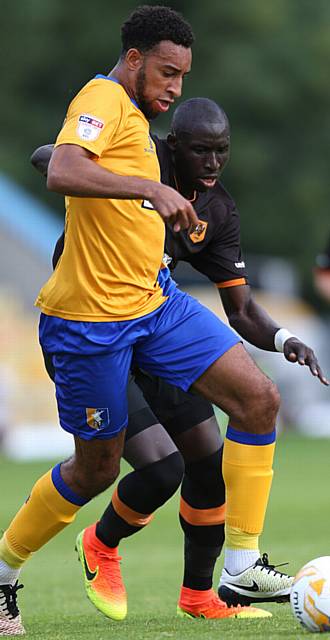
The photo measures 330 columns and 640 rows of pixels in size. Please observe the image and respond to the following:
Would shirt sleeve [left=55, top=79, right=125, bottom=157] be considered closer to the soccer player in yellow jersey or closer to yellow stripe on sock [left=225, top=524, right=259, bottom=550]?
the soccer player in yellow jersey

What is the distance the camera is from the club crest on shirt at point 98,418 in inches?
247

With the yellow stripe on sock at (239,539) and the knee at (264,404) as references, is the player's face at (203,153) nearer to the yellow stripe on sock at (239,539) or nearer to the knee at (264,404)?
the knee at (264,404)

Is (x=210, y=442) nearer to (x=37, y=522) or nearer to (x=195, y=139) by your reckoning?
(x=37, y=522)

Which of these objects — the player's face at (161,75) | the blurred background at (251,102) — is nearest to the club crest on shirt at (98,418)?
the player's face at (161,75)

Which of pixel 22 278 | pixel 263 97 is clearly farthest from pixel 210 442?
pixel 263 97

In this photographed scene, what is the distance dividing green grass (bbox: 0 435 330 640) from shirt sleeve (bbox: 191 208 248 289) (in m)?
1.68

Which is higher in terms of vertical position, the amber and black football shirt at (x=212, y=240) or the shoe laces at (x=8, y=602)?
the amber and black football shirt at (x=212, y=240)

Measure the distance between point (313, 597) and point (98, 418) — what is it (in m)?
1.25

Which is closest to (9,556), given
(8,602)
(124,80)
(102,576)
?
(8,602)

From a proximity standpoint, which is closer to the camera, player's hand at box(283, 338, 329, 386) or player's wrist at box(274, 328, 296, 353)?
player's hand at box(283, 338, 329, 386)

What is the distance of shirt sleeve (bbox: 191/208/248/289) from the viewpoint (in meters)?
7.17

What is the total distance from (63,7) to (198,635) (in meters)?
40.1

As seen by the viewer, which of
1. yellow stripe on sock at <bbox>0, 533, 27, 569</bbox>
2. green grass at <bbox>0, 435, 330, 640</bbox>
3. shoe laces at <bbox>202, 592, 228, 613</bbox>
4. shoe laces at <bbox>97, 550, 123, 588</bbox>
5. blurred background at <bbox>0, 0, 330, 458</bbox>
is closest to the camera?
green grass at <bbox>0, 435, 330, 640</bbox>

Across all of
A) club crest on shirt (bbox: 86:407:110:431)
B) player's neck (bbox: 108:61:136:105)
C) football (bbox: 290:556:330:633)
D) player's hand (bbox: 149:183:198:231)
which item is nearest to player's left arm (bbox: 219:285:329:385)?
club crest on shirt (bbox: 86:407:110:431)
